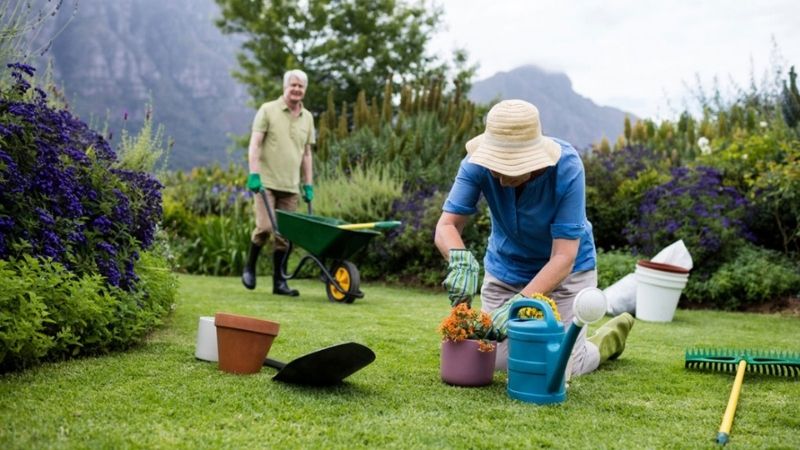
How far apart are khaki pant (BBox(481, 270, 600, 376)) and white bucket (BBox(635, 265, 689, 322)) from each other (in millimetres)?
2195

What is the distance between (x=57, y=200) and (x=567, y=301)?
7.23 feet

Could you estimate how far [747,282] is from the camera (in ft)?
19.8

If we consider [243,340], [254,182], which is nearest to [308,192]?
[254,182]

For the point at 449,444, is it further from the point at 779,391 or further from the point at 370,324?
the point at 370,324

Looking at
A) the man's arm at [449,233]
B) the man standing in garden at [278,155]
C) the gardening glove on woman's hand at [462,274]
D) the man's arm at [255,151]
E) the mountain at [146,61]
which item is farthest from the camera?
the mountain at [146,61]

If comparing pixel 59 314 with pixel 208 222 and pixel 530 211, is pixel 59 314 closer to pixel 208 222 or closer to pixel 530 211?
pixel 530 211

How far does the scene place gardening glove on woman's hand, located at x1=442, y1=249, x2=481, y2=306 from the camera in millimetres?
2834

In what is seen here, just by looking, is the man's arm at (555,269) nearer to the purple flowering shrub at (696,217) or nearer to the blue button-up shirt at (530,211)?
the blue button-up shirt at (530,211)

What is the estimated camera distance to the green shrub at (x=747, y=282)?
5.99 meters

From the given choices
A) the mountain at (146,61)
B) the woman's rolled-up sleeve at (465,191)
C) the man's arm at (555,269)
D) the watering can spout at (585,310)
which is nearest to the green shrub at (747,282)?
the man's arm at (555,269)

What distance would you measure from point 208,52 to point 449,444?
5328 centimetres

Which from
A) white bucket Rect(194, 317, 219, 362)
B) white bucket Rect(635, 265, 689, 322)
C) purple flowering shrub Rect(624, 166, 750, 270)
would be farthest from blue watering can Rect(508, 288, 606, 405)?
purple flowering shrub Rect(624, 166, 750, 270)

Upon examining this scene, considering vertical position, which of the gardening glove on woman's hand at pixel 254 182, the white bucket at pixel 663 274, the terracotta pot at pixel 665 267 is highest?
the gardening glove on woman's hand at pixel 254 182

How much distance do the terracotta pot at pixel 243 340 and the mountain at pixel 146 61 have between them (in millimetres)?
38684
